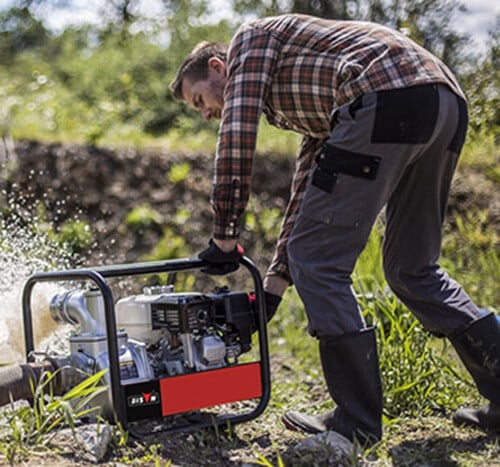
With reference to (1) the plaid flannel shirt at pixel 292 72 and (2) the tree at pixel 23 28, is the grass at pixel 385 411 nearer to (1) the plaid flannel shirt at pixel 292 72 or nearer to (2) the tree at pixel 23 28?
(1) the plaid flannel shirt at pixel 292 72

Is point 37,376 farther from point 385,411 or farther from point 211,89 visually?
point 385,411

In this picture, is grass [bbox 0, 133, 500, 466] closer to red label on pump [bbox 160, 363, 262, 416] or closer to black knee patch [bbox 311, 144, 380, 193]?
red label on pump [bbox 160, 363, 262, 416]

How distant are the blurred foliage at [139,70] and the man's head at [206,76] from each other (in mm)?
1525

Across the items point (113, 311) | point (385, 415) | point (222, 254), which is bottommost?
point (385, 415)

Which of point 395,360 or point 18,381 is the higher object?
point 18,381

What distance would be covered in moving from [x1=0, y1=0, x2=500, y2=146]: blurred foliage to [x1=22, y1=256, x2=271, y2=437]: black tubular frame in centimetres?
200

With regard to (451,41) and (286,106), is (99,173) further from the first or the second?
(286,106)

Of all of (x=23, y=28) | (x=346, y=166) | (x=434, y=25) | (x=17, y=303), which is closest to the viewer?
(x=346, y=166)

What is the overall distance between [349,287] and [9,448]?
1188 mm

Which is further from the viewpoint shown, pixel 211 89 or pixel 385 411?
pixel 385 411

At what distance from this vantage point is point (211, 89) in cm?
333

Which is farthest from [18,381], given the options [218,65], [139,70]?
[139,70]

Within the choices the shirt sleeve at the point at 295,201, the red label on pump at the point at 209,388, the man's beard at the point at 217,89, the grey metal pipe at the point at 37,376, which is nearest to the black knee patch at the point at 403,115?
the shirt sleeve at the point at 295,201

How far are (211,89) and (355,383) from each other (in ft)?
4.01
